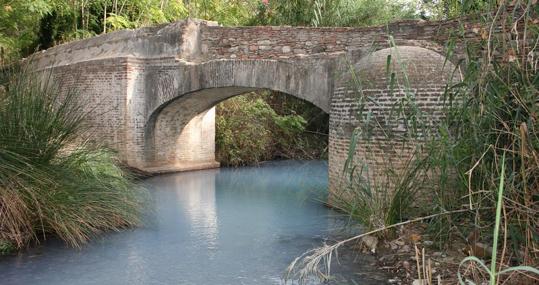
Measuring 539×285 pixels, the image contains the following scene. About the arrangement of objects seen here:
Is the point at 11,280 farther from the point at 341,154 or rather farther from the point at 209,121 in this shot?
the point at 209,121

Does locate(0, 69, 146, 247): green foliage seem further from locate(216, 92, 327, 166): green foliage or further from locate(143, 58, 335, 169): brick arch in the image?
locate(216, 92, 327, 166): green foliage

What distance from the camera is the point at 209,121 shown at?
1351cm

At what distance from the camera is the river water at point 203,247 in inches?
190

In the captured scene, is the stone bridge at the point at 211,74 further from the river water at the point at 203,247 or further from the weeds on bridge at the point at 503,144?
the weeds on bridge at the point at 503,144

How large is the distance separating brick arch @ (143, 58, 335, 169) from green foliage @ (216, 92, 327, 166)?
0.66 m

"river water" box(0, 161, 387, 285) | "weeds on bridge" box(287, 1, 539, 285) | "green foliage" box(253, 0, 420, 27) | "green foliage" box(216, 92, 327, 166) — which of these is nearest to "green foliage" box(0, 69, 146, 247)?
"river water" box(0, 161, 387, 285)

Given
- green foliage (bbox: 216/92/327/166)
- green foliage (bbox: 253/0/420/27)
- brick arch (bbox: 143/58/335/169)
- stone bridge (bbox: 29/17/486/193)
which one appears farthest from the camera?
green foliage (bbox: 253/0/420/27)

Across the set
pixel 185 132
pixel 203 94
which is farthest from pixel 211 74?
pixel 185 132

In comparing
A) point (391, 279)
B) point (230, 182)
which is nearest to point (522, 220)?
point (391, 279)

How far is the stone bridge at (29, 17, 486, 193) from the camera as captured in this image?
6.99m

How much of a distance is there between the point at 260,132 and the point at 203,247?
29.0 feet

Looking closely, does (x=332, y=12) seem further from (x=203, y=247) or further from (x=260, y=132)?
(x=203, y=247)

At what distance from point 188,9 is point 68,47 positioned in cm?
701

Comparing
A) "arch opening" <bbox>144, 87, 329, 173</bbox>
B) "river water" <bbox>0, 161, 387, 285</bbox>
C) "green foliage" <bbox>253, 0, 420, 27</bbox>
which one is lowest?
"river water" <bbox>0, 161, 387, 285</bbox>
